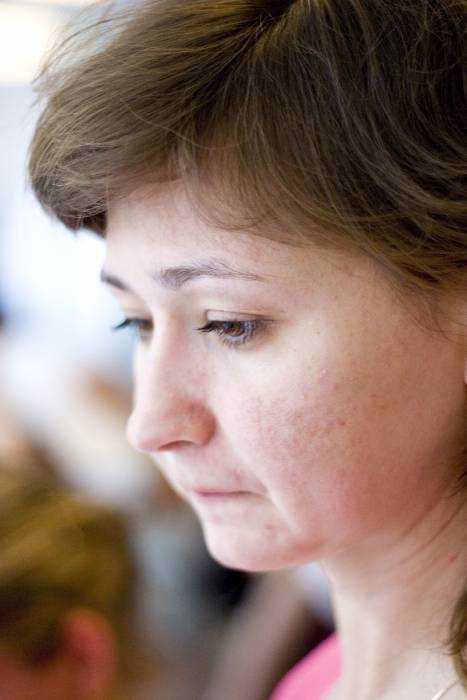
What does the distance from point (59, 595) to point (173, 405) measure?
70 cm

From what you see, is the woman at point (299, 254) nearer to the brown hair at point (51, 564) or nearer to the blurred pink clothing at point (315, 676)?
the blurred pink clothing at point (315, 676)

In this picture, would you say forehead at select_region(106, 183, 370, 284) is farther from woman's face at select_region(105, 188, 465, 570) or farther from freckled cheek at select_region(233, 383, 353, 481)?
freckled cheek at select_region(233, 383, 353, 481)

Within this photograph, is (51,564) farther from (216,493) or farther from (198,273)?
(198,273)

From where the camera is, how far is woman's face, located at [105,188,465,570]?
775mm

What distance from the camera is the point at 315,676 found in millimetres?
1241

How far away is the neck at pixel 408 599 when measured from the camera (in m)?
0.86

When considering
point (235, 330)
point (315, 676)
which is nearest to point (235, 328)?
point (235, 330)

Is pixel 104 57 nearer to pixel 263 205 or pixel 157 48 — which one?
pixel 157 48

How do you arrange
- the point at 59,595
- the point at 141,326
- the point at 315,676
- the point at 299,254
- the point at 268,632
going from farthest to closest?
1. the point at 268,632
2. the point at 59,595
3. the point at 315,676
4. the point at 141,326
5. the point at 299,254

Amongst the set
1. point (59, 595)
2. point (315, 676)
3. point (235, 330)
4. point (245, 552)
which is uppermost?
point (235, 330)

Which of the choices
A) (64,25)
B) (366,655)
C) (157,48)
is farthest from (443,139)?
(366,655)

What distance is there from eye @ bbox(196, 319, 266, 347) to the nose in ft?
0.14

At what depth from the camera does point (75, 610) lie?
1.43 m

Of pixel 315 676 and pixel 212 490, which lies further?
pixel 315 676
